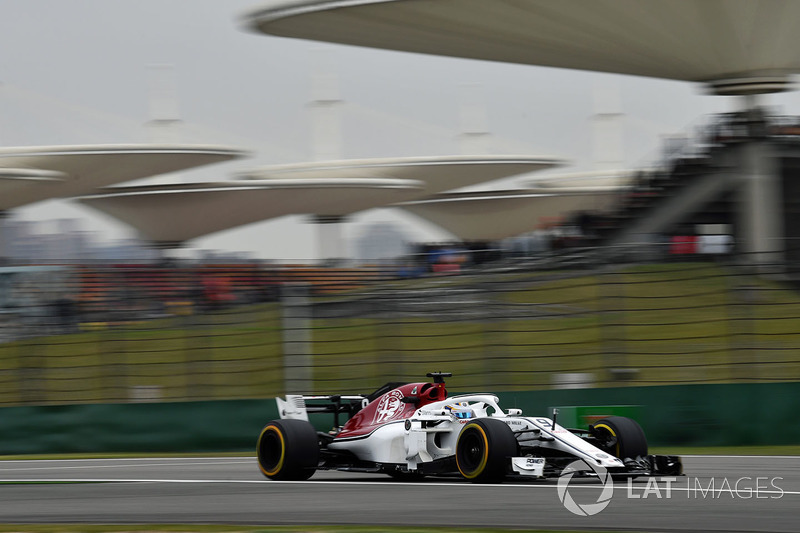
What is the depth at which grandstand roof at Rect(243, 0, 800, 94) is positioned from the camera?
2558 cm

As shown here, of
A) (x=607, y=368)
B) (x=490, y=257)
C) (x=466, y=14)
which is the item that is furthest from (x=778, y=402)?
(x=490, y=257)

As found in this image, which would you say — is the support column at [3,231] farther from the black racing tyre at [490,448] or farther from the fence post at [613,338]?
the black racing tyre at [490,448]

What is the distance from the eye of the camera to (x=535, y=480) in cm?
984

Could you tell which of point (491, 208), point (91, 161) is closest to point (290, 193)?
point (91, 161)

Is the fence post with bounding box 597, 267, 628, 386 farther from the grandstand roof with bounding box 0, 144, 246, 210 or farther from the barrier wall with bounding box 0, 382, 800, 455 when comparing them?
the grandstand roof with bounding box 0, 144, 246, 210

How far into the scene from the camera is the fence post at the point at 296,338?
55.1 feet

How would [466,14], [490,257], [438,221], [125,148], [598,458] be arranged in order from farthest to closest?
[438,221], [125,148], [490,257], [466,14], [598,458]

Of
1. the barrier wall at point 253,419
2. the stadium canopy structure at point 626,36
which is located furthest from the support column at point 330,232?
the barrier wall at point 253,419

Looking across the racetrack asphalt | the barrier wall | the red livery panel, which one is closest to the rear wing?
the red livery panel

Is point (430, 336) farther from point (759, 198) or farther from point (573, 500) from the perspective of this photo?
point (759, 198)

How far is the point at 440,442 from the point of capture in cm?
1032

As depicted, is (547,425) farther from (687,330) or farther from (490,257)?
(490,257)

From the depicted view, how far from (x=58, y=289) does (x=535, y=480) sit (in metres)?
19.8

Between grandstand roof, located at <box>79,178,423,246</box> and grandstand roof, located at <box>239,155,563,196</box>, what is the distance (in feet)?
3.52
